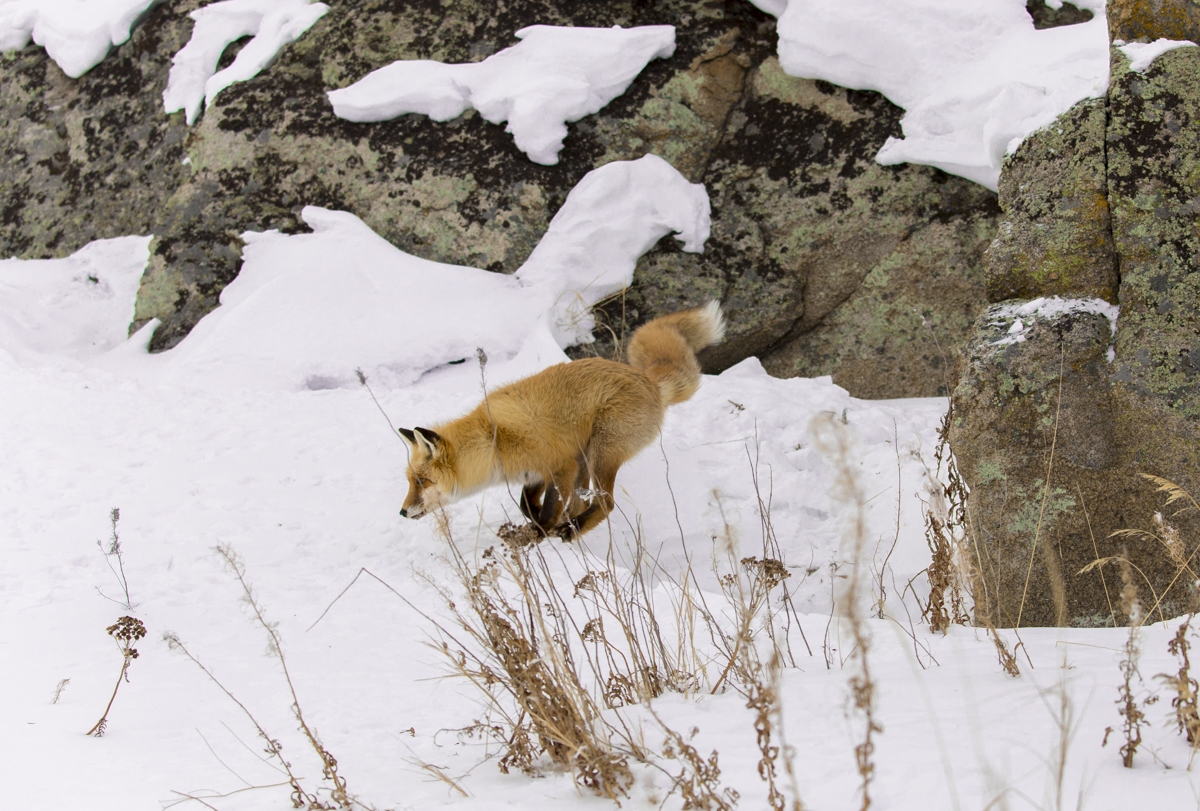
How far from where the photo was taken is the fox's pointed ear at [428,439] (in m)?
4.41

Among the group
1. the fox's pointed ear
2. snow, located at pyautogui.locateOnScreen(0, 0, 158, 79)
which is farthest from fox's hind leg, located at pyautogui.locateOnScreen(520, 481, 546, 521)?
snow, located at pyautogui.locateOnScreen(0, 0, 158, 79)

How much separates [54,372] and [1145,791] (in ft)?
23.0

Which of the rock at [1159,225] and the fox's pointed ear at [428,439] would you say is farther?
the fox's pointed ear at [428,439]

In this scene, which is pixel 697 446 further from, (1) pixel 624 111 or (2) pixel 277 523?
(1) pixel 624 111

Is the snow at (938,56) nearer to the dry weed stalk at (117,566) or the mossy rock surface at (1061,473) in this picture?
the mossy rock surface at (1061,473)

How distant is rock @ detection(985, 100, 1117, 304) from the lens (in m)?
3.87

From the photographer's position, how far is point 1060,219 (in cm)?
397

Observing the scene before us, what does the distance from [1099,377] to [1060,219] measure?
32.2 inches

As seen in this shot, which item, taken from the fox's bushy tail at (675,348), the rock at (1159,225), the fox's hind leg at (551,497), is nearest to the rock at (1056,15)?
the rock at (1159,225)

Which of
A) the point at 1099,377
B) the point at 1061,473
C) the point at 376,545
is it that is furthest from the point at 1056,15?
the point at 376,545

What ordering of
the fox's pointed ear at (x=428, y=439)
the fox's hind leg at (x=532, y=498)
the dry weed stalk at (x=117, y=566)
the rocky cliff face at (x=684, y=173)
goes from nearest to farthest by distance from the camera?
the dry weed stalk at (x=117, y=566) < the fox's pointed ear at (x=428, y=439) < the fox's hind leg at (x=532, y=498) < the rocky cliff face at (x=684, y=173)

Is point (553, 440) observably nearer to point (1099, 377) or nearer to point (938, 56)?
point (1099, 377)

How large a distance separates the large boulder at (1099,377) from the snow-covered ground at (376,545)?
0.34m

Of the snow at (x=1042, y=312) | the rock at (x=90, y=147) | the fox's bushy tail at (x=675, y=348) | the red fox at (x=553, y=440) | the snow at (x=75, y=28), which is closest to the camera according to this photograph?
the snow at (x=1042, y=312)
